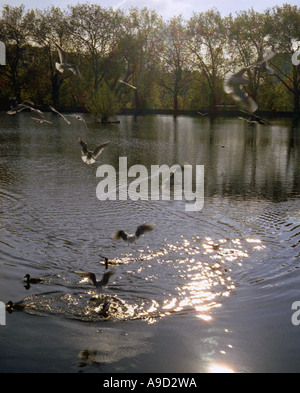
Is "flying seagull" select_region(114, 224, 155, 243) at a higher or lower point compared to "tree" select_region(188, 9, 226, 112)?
lower

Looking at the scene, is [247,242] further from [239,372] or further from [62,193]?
[62,193]

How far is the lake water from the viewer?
4961 mm

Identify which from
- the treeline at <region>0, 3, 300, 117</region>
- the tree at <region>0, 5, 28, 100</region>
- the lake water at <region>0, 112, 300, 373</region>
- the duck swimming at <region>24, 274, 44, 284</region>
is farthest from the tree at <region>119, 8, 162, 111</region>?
the duck swimming at <region>24, 274, 44, 284</region>

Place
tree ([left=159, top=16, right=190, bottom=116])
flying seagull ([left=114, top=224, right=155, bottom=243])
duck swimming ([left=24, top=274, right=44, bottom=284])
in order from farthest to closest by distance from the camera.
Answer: tree ([left=159, top=16, right=190, bottom=116]) < flying seagull ([left=114, top=224, right=155, bottom=243]) < duck swimming ([left=24, top=274, right=44, bottom=284])

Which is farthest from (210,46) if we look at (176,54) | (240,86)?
(240,86)

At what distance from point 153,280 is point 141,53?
186 feet

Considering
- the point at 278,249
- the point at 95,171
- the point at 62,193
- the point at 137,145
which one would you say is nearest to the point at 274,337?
Answer: the point at 278,249

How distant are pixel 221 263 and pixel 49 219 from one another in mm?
3746

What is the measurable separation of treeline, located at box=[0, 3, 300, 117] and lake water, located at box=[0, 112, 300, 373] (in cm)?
4144

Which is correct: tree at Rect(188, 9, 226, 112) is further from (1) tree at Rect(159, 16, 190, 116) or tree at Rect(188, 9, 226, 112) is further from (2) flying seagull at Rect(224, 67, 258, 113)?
(2) flying seagull at Rect(224, 67, 258, 113)

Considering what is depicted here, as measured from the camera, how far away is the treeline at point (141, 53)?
55594mm

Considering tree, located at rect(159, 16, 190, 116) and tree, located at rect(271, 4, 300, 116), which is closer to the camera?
tree, located at rect(271, 4, 300, 116)

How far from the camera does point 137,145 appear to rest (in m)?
23.0

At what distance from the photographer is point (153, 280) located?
6.73 m
